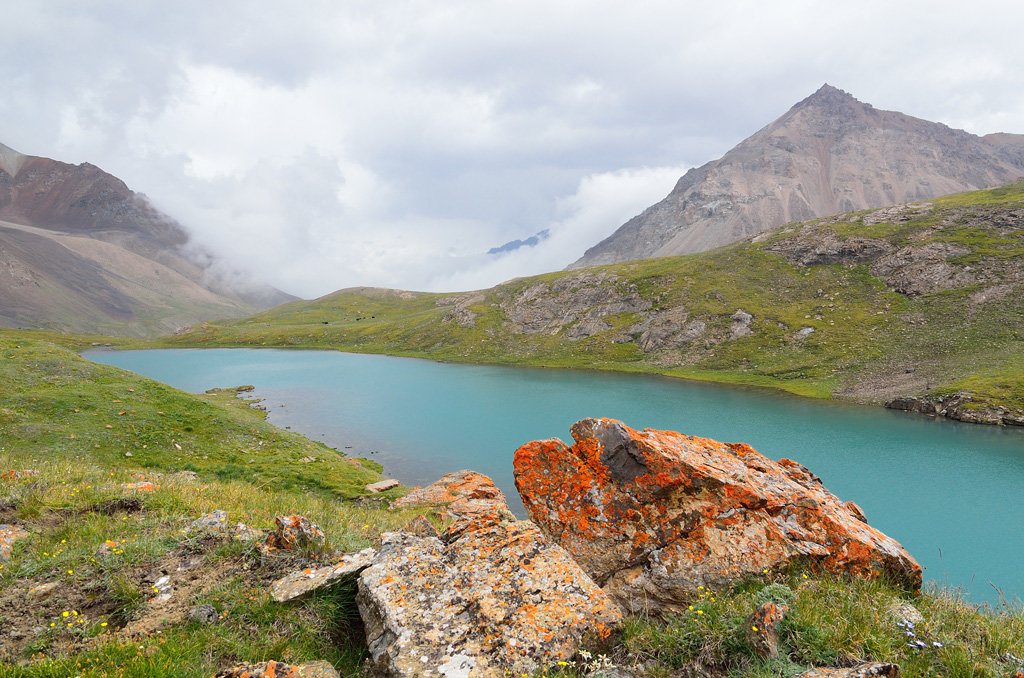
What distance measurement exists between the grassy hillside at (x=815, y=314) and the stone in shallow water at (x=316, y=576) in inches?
2685

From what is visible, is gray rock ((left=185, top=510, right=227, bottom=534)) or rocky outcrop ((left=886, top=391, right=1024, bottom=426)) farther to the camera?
rocky outcrop ((left=886, top=391, right=1024, bottom=426))

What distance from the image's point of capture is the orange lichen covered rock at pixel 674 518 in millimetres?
7973

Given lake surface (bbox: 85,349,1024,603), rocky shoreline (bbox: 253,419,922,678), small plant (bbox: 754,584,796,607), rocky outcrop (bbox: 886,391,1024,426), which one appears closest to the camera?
rocky shoreline (bbox: 253,419,922,678)

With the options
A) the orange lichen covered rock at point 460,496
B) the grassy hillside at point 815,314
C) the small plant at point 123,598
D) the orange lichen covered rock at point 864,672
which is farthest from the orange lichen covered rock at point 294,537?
the grassy hillside at point 815,314

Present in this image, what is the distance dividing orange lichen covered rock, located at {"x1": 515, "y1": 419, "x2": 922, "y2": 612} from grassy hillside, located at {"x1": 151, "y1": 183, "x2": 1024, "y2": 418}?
2374 inches

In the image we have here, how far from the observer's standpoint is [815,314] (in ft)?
288

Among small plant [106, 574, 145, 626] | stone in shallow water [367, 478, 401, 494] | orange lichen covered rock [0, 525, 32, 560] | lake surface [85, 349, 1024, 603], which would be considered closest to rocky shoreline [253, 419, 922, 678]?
small plant [106, 574, 145, 626]

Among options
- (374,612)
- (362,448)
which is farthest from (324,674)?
(362,448)

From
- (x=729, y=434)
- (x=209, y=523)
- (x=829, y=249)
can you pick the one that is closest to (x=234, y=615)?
(x=209, y=523)

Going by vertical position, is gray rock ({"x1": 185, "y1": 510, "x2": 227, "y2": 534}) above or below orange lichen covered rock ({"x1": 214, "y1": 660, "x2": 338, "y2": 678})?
above

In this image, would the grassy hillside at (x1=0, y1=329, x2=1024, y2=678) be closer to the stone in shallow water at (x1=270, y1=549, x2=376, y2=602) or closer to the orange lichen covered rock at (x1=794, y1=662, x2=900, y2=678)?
the stone in shallow water at (x1=270, y1=549, x2=376, y2=602)

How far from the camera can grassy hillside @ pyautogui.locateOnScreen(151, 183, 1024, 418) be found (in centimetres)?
6525

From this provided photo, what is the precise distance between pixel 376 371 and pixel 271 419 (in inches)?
1652

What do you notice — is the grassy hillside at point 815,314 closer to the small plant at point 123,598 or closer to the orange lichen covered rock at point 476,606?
the orange lichen covered rock at point 476,606
